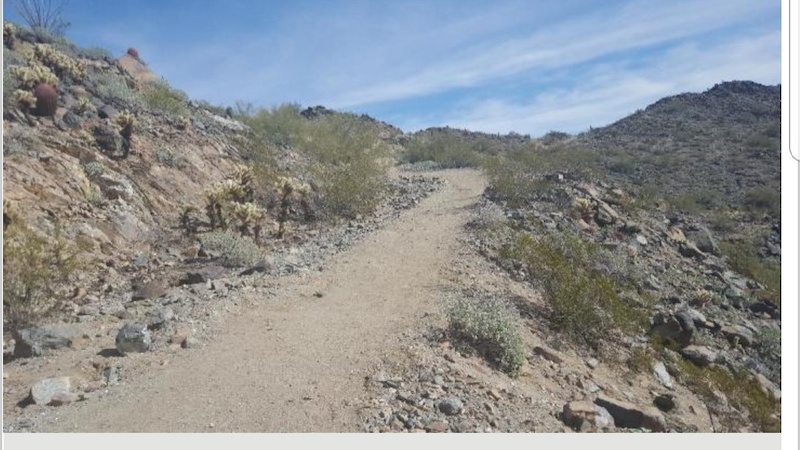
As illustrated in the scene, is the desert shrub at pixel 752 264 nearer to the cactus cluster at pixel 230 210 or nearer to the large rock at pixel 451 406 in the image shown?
the large rock at pixel 451 406

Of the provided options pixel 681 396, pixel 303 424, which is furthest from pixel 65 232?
pixel 681 396

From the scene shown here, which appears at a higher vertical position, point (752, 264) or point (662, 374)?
point (752, 264)

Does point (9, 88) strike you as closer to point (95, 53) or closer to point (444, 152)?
point (95, 53)

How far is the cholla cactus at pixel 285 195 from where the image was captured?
1027cm

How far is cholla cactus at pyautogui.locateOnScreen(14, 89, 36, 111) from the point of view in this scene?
8891 mm

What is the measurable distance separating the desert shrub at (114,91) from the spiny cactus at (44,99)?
8.24 feet

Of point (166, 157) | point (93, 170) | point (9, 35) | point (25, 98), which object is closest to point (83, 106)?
point (25, 98)

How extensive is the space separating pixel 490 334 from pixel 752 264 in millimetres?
5159

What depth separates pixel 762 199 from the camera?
10977 mm

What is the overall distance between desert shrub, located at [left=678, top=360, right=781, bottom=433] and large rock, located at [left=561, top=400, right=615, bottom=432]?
3.77 feet

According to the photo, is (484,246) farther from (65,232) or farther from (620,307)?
(65,232)

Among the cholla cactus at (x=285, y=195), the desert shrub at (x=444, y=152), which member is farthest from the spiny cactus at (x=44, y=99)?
the desert shrub at (x=444, y=152)

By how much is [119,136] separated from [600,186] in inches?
426

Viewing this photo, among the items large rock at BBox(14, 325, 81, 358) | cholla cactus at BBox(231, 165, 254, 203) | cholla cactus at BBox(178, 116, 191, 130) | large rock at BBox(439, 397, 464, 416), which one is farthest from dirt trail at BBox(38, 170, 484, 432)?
cholla cactus at BBox(178, 116, 191, 130)
